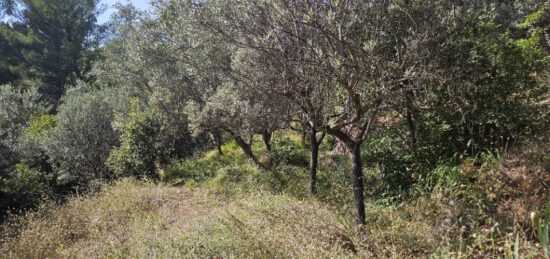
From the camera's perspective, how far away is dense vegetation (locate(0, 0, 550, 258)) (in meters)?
4.38

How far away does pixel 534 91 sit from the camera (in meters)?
6.27

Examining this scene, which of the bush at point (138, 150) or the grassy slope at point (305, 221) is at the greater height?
the bush at point (138, 150)

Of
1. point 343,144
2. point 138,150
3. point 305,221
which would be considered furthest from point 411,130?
point 138,150

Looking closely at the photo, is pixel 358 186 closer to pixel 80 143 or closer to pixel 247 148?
pixel 247 148

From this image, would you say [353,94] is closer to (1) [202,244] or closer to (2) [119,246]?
(1) [202,244]

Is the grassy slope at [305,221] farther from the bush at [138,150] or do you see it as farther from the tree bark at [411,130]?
the bush at [138,150]

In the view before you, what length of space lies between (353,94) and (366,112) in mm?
727

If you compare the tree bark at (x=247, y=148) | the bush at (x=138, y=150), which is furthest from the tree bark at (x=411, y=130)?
the bush at (x=138, y=150)

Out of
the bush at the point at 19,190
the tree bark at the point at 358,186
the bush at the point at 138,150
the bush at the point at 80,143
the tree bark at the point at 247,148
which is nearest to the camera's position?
the tree bark at the point at 358,186

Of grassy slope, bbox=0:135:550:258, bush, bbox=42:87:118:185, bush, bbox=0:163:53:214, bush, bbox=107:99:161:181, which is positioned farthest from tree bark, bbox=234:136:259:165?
bush, bbox=42:87:118:185

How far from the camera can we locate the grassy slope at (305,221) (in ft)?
13.6

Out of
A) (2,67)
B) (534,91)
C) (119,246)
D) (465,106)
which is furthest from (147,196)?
(2,67)

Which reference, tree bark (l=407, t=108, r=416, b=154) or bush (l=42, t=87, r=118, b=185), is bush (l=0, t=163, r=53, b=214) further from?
tree bark (l=407, t=108, r=416, b=154)

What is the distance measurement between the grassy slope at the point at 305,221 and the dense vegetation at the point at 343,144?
1.2 inches
